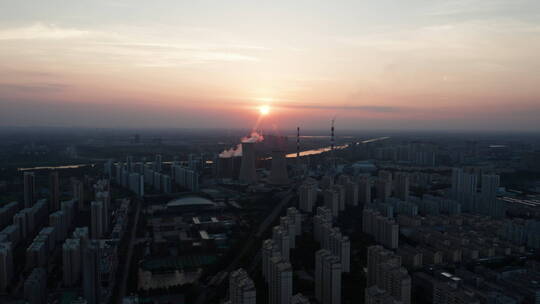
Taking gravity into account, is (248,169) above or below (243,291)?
above

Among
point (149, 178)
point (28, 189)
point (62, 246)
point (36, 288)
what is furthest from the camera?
point (149, 178)

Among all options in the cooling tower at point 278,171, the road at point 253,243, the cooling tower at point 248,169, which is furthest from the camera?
the cooling tower at point 248,169

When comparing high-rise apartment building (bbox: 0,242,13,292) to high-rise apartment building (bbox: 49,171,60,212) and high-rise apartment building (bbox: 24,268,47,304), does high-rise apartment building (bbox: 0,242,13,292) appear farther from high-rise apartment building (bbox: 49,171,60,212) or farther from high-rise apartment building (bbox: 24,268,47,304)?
high-rise apartment building (bbox: 49,171,60,212)

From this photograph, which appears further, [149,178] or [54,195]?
[149,178]

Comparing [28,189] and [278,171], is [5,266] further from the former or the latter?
[278,171]

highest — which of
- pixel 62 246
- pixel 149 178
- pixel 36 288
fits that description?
pixel 149 178

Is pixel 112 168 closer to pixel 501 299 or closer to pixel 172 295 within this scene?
pixel 172 295

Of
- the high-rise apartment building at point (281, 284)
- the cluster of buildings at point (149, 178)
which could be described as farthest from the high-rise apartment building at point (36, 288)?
the cluster of buildings at point (149, 178)

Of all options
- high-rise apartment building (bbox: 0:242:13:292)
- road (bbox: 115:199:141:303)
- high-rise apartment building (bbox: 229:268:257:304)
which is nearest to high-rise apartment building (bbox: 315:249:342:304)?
high-rise apartment building (bbox: 229:268:257:304)

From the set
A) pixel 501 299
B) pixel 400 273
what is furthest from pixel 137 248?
pixel 501 299

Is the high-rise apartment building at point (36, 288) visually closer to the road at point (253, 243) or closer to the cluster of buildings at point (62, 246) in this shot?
the cluster of buildings at point (62, 246)

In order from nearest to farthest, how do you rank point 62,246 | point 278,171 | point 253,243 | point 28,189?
point 62,246
point 253,243
point 28,189
point 278,171

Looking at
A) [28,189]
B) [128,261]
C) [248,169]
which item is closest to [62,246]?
[128,261]
